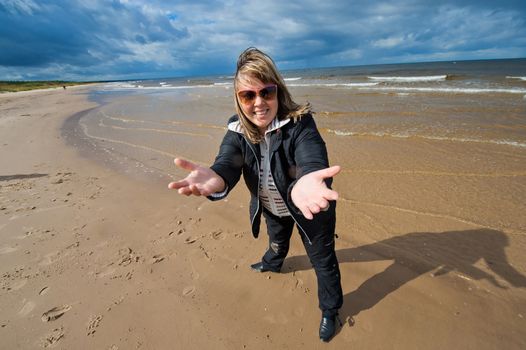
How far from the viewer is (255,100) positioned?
1.86m

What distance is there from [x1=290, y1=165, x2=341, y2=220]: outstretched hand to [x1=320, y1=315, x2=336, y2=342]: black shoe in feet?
4.85

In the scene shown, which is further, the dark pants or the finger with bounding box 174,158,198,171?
the dark pants

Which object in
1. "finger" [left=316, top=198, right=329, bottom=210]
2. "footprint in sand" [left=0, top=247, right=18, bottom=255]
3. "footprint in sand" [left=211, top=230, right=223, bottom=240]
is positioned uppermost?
"finger" [left=316, top=198, right=329, bottom=210]

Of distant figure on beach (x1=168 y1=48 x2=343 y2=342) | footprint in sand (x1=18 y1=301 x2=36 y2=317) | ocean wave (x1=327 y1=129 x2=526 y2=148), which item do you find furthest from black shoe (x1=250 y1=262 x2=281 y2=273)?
ocean wave (x1=327 y1=129 x2=526 y2=148)

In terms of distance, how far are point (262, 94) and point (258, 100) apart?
51 millimetres

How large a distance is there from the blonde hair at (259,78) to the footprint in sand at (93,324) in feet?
7.56

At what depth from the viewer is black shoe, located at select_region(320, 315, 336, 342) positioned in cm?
231

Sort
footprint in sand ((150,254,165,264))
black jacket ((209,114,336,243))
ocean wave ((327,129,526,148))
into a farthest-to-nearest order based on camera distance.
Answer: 1. ocean wave ((327,129,526,148))
2. footprint in sand ((150,254,165,264))
3. black jacket ((209,114,336,243))

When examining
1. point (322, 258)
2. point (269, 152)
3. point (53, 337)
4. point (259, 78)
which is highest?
point (259, 78)

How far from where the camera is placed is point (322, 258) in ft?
6.98

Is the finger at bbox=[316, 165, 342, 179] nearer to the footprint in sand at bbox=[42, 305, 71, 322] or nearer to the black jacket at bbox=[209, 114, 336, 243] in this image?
the black jacket at bbox=[209, 114, 336, 243]

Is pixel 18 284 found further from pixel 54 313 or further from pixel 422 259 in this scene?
pixel 422 259

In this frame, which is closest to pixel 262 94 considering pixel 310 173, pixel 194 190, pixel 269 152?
pixel 269 152

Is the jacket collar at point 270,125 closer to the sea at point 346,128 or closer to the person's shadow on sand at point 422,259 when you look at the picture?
the person's shadow on sand at point 422,259
